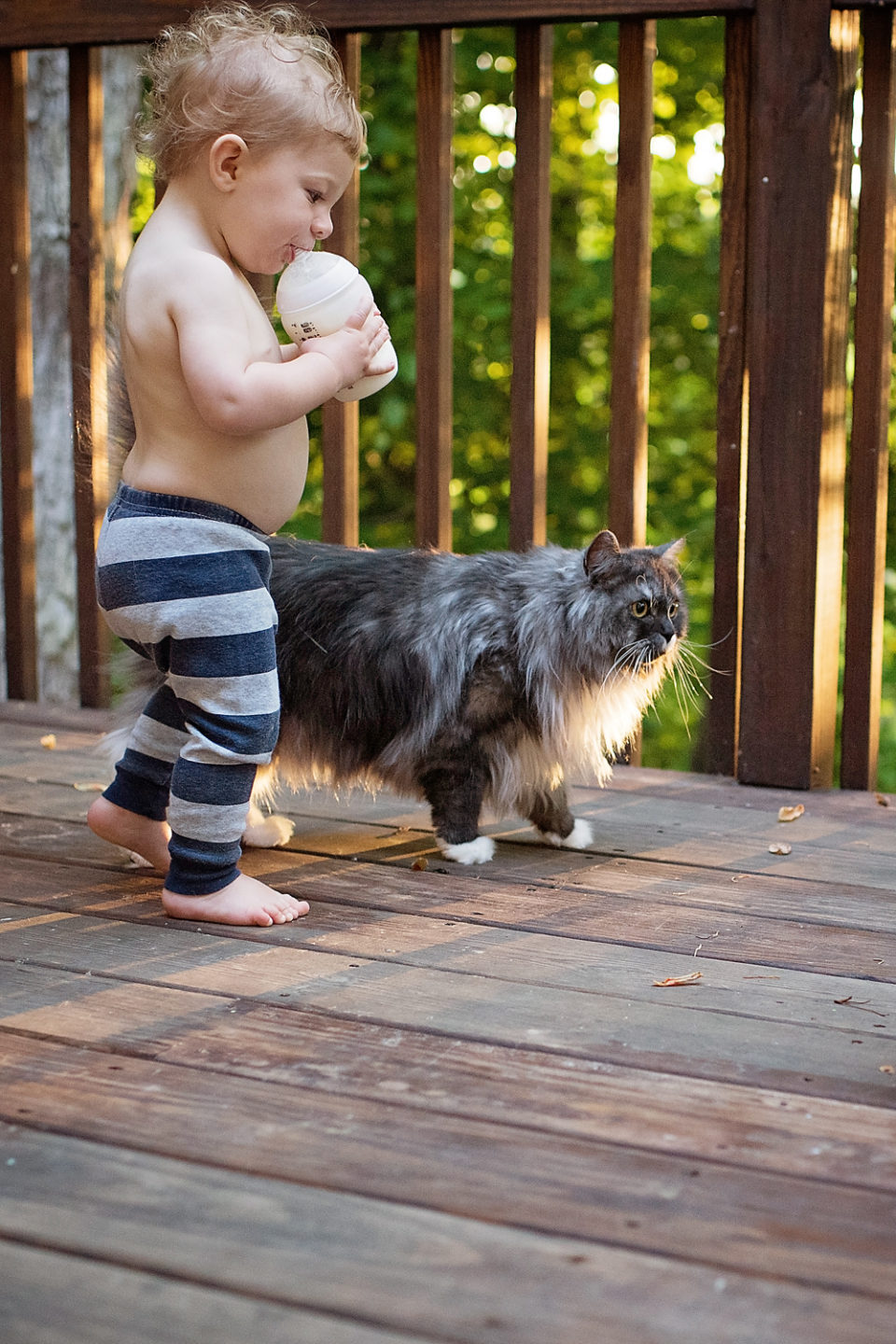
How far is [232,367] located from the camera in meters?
1.99

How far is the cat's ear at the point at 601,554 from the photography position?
2.44 meters

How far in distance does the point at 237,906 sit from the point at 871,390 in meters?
1.70

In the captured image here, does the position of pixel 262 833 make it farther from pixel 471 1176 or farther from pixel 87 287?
pixel 87 287

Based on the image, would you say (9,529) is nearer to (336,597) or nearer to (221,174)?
(336,597)

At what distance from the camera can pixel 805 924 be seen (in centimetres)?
212

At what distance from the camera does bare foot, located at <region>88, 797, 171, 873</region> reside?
92.6 inches

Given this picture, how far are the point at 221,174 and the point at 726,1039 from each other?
144 centimetres

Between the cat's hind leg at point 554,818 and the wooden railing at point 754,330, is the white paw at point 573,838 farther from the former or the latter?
the wooden railing at point 754,330

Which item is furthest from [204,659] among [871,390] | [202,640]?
[871,390]

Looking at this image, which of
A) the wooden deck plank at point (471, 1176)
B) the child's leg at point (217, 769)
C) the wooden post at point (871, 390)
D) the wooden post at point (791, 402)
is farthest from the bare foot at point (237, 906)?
the wooden post at point (871, 390)

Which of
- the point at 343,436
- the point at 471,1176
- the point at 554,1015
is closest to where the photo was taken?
the point at 471,1176

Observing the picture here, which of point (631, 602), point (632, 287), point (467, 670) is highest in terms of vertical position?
point (632, 287)

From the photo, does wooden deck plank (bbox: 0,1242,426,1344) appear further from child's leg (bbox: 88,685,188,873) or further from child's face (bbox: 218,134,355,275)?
child's face (bbox: 218,134,355,275)

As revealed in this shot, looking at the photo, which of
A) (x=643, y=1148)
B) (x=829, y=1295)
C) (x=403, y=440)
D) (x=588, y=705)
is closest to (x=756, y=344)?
(x=588, y=705)
